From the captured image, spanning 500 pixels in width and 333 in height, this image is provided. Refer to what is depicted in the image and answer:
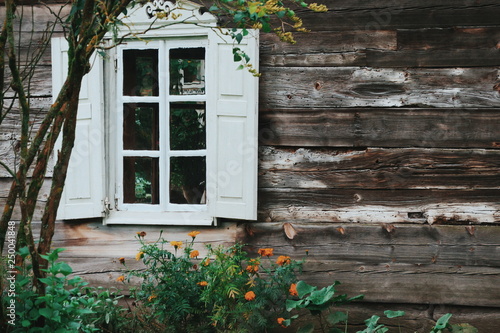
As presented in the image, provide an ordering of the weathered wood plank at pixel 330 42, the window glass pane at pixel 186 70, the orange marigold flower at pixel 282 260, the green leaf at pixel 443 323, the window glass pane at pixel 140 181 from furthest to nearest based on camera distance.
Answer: the window glass pane at pixel 186 70
the window glass pane at pixel 140 181
the weathered wood plank at pixel 330 42
the orange marigold flower at pixel 282 260
the green leaf at pixel 443 323

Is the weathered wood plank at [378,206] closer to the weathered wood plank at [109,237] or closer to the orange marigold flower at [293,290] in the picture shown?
the weathered wood plank at [109,237]

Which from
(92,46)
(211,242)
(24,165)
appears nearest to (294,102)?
(211,242)

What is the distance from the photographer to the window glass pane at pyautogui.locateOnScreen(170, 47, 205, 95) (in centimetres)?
498

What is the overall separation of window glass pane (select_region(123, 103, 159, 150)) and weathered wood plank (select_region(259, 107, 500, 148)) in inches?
42.4

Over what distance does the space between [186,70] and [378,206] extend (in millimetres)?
2015

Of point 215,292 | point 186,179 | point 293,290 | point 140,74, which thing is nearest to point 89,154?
point 186,179

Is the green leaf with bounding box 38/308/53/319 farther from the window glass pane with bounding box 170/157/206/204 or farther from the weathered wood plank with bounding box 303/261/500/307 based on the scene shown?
the window glass pane with bounding box 170/157/206/204

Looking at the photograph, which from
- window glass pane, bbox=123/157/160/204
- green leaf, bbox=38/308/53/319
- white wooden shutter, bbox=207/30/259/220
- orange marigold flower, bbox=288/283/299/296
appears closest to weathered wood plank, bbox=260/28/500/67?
white wooden shutter, bbox=207/30/259/220

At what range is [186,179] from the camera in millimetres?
5293

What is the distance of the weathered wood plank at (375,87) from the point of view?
4359 mm

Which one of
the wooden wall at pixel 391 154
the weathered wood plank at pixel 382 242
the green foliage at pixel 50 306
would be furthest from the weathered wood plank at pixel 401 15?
the green foliage at pixel 50 306

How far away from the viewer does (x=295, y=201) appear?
4.55 metres

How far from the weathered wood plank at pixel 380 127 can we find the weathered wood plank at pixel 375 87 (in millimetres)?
43

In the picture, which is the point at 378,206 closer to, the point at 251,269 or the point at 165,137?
the point at 251,269
